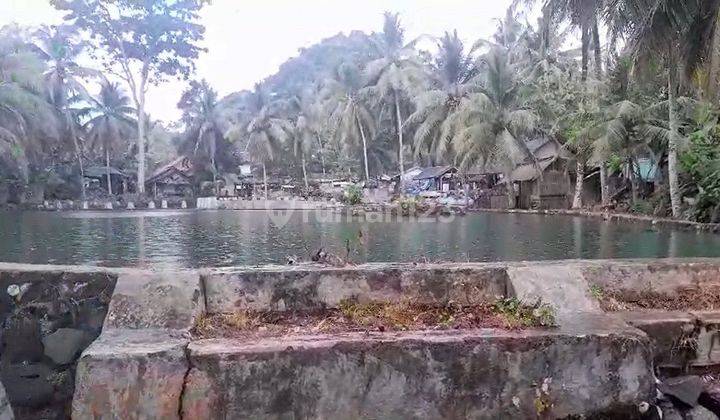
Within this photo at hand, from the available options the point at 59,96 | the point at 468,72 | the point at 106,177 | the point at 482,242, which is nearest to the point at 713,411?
the point at 482,242

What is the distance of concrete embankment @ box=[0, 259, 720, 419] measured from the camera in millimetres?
2693

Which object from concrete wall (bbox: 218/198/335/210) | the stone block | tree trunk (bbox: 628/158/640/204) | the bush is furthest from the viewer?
concrete wall (bbox: 218/198/335/210)

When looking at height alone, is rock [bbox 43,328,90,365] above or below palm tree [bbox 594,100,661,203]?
below

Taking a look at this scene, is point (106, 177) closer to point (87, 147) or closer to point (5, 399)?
point (87, 147)

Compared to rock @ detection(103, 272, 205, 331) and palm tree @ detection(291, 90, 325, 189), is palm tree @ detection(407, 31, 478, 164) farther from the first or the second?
rock @ detection(103, 272, 205, 331)

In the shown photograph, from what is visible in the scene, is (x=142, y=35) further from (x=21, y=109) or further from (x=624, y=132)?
(x=624, y=132)

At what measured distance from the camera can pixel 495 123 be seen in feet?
83.4

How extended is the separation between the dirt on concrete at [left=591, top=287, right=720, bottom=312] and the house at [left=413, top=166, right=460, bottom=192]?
96.6 ft

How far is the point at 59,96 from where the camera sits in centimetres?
3500

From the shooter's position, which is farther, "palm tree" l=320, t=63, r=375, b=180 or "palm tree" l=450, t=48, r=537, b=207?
"palm tree" l=320, t=63, r=375, b=180

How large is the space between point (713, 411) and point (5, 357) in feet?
A: 13.6

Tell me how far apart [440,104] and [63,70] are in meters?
24.7

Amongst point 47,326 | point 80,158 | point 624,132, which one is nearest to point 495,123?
point 624,132

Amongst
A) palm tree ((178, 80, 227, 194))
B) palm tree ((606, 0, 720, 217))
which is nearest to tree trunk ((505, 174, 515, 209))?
palm tree ((606, 0, 720, 217))
